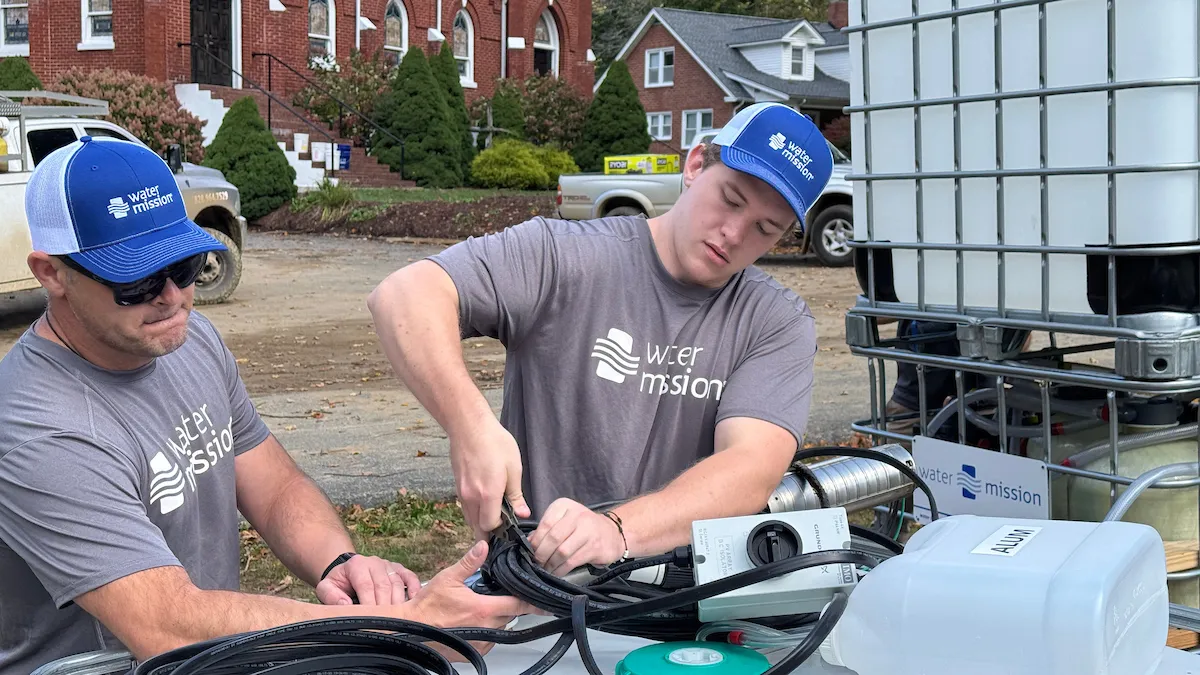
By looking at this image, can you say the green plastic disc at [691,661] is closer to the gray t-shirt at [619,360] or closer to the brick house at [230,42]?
the gray t-shirt at [619,360]

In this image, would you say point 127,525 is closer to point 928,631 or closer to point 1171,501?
point 928,631

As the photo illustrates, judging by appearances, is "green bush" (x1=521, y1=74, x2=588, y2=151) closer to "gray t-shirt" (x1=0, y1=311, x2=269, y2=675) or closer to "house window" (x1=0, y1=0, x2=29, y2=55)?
"house window" (x1=0, y1=0, x2=29, y2=55)

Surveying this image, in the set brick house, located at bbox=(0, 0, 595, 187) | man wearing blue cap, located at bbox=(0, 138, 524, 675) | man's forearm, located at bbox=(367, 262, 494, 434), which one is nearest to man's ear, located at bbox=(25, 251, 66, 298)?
man wearing blue cap, located at bbox=(0, 138, 524, 675)

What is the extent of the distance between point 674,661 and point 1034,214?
142cm

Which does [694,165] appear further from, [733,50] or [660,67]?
[733,50]

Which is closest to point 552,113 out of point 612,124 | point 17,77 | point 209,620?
point 612,124

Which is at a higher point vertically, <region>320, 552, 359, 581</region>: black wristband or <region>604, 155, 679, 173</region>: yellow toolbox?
<region>604, 155, 679, 173</region>: yellow toolbox

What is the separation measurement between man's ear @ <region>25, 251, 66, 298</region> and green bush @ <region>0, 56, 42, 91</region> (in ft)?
81.2

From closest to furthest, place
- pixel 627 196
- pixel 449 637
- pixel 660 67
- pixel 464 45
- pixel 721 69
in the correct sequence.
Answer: pixel 449 637 < pixel 627 196 < pixel 464 45 < pixel 721 69 < pixel 660 67

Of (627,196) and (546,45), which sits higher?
(546,45)

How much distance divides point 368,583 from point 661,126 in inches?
1613

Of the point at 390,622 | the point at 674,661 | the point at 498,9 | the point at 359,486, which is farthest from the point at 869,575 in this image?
the point at 498,9

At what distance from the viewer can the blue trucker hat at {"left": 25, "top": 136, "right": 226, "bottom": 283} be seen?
6.63 feet

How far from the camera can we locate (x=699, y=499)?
2.13 metres
